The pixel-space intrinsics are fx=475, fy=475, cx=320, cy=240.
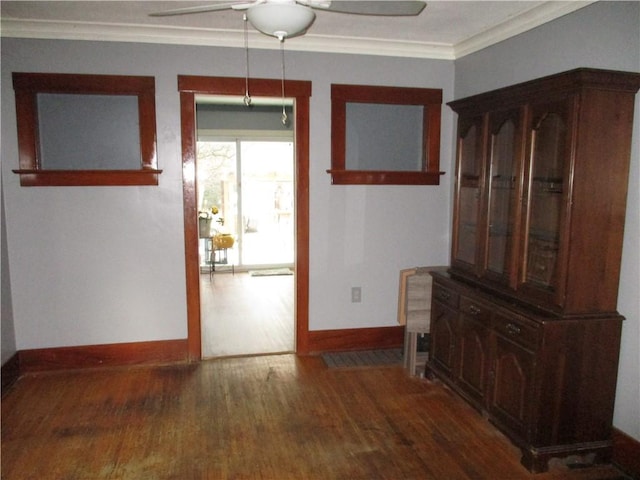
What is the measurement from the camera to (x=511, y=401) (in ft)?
8.63

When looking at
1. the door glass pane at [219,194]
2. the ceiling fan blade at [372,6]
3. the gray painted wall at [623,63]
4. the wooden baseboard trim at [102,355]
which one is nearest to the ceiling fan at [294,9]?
the ceiling fan blade at [372,6]

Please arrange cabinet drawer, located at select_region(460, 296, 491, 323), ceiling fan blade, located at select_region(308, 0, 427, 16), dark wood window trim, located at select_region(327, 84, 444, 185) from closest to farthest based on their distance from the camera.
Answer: ceiling fan blade, located at select_region(308, 0, 427, 16)
cabinet drawer, located at select_region(460, 296, 491, 323)
dark wood window trim, located at select_region(327, 84, 444, 185)

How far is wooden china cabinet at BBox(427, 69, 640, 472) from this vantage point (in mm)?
2324

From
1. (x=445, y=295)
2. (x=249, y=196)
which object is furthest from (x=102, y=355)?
(x=249, y=196)

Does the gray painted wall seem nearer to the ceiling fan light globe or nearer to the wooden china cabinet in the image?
A: the wooden china cabinet

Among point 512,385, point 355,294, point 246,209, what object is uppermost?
point 246,209

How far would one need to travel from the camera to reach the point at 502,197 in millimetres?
2889

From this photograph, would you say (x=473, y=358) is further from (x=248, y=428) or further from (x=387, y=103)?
(x=387, y=103)

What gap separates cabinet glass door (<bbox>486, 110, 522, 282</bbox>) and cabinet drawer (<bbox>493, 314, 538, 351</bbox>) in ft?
0.89

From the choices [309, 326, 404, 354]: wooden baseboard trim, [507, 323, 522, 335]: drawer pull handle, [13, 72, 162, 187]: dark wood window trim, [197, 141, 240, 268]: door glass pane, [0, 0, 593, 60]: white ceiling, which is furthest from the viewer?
[197, 141, 240, 268]: door glass pane

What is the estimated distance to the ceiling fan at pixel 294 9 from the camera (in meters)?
1.85

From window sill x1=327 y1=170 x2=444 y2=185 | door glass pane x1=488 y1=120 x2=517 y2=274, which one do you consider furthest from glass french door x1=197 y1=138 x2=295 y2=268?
door glass pane x1=488 y1=120 x2=517 y2=274

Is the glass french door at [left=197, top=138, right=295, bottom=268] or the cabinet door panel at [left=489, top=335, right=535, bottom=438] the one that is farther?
the glass french door at [left=197, top=138, right=295, bottom=268]

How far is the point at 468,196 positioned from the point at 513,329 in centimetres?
104
